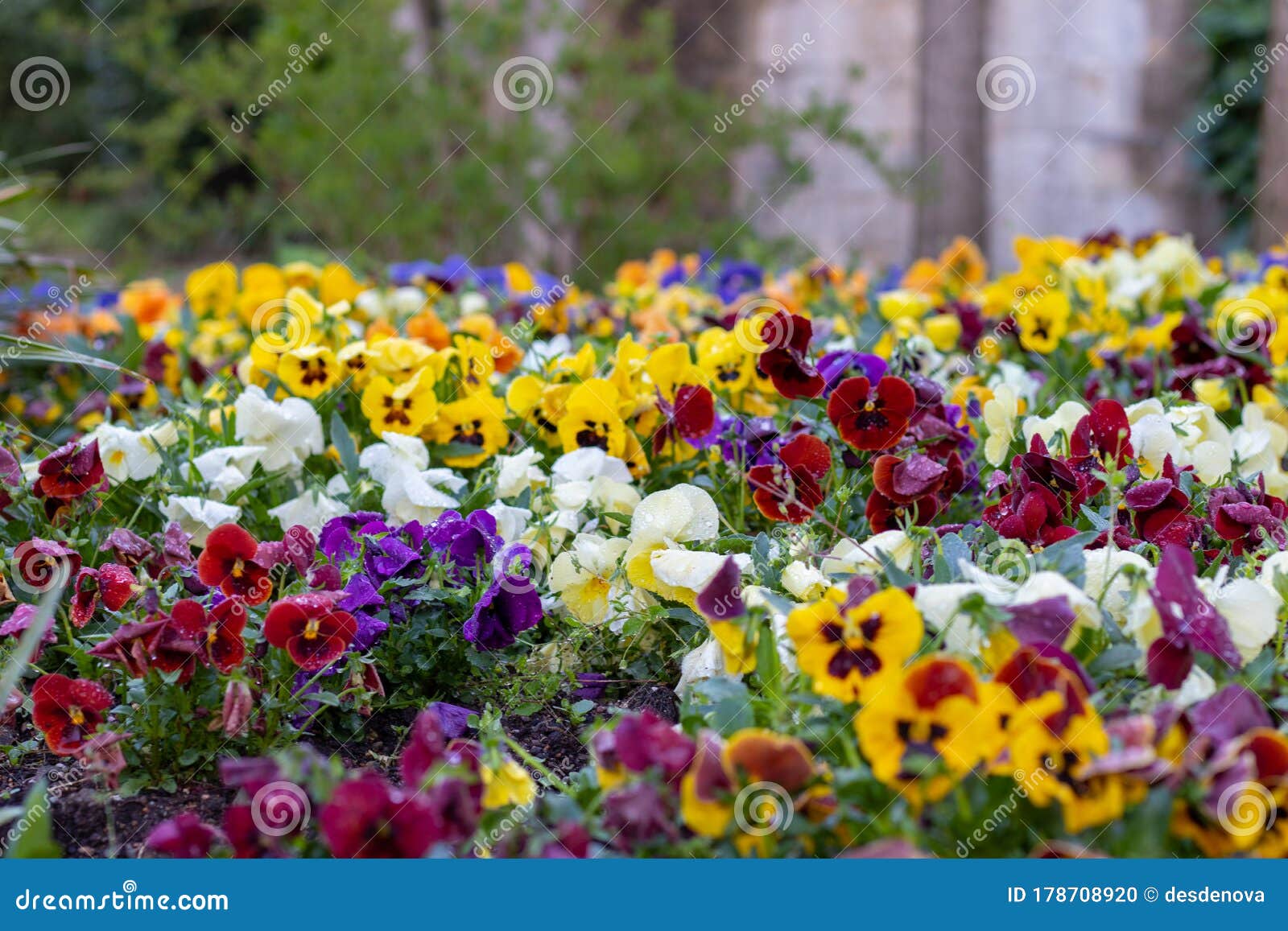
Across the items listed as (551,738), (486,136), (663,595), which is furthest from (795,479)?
(486,136)

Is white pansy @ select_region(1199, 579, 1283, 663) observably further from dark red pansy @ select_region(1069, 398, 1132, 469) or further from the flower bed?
dark red pansy @ select_region(1069, 398, 1132, 469)

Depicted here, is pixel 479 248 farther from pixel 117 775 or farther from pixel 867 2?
pixel 117 775

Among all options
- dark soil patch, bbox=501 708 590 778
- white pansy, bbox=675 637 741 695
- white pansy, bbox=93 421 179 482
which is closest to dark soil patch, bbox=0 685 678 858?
dark soil patch, bbox=501 708 590 778

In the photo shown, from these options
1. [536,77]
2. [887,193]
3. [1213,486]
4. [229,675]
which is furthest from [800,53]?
[229,675]

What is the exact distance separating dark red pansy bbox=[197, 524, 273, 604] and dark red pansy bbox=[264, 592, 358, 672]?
11cm

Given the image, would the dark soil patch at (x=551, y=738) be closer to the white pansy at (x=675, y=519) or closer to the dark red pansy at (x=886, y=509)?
the white pansy at (x=675, y=519)

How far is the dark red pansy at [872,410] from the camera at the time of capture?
180cm

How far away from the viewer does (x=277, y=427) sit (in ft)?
6.88

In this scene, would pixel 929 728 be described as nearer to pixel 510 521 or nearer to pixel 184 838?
pixel 184 838

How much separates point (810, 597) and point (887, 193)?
17.3ft

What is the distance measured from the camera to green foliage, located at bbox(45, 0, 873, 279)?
546 cm

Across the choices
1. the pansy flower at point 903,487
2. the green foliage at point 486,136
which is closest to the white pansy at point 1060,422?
the pansy flower at point 903,487

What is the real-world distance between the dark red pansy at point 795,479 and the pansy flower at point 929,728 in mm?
669

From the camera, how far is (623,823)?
115 centimetres
